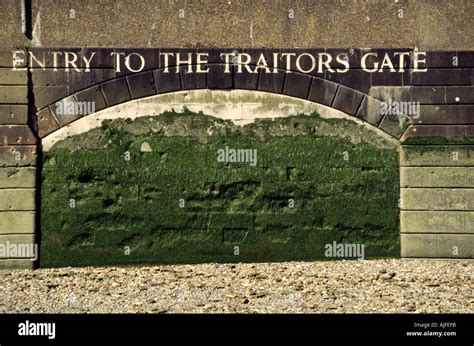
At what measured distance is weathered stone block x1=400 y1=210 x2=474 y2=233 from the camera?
12962 millimetres

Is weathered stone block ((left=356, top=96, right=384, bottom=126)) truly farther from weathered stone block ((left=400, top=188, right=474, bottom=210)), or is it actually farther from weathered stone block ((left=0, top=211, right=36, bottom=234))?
weathered stone block ((left=0, top=211, right=36, bottom=234))

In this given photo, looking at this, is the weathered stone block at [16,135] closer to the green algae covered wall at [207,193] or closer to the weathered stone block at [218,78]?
the green algae covered wall at [207,193]

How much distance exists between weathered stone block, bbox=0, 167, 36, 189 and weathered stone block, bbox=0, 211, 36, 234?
16.2 inches

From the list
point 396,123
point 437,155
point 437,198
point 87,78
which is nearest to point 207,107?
point 87,78

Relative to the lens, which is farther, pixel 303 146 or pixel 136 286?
pixel 303 146

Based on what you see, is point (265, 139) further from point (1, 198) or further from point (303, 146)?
point (1, 198)

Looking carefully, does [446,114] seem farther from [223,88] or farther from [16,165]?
[16,165]

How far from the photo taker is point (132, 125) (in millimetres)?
12984

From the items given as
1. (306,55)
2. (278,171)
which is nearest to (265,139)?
(278,171)

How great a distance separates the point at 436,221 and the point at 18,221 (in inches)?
252

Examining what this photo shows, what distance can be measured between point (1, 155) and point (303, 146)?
4618 millimetres

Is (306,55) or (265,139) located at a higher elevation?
(306,55)

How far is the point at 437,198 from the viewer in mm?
13023

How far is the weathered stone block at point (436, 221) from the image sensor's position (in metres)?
13.0
